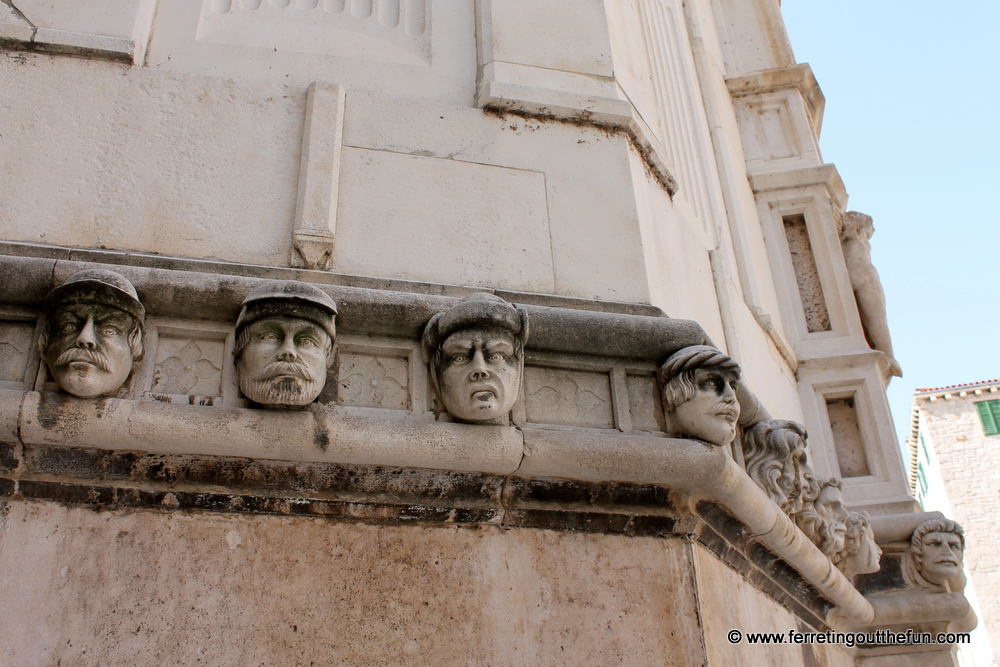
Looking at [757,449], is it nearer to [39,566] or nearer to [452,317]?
[452,317]

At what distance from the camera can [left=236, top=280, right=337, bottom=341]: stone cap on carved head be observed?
2350 mm

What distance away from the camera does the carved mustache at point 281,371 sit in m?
2.30

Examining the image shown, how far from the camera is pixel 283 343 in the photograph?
2.34 metres

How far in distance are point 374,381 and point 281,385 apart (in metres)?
0.30

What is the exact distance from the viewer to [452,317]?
2.49 meters

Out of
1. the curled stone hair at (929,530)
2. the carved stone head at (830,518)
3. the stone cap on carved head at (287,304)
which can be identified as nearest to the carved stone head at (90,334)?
the stone cap on carved head at (287,304)

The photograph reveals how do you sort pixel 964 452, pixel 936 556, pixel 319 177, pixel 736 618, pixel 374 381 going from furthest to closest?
pixel 964 452
pixel 936 556
pixel 319 177
pixel 736 618
pixel 374 381

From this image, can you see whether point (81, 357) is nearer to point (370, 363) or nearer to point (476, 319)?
point (370, 363)

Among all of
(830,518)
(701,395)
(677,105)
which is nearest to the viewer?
(701,395)

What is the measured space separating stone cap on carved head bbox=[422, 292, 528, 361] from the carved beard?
39cm

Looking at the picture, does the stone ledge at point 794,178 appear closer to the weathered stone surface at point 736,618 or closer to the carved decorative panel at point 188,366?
the weathered stone surface at point 736,618

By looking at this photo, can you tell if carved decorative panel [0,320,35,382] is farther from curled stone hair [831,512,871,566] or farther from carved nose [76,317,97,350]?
curled stone hair [831,512,871,566]

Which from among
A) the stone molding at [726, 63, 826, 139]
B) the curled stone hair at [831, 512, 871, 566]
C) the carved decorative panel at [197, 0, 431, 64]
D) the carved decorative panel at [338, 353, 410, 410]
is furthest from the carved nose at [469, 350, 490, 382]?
the stone molding at [726, 63, 826, 139]

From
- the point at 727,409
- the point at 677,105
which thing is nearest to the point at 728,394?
the point at 727,409
